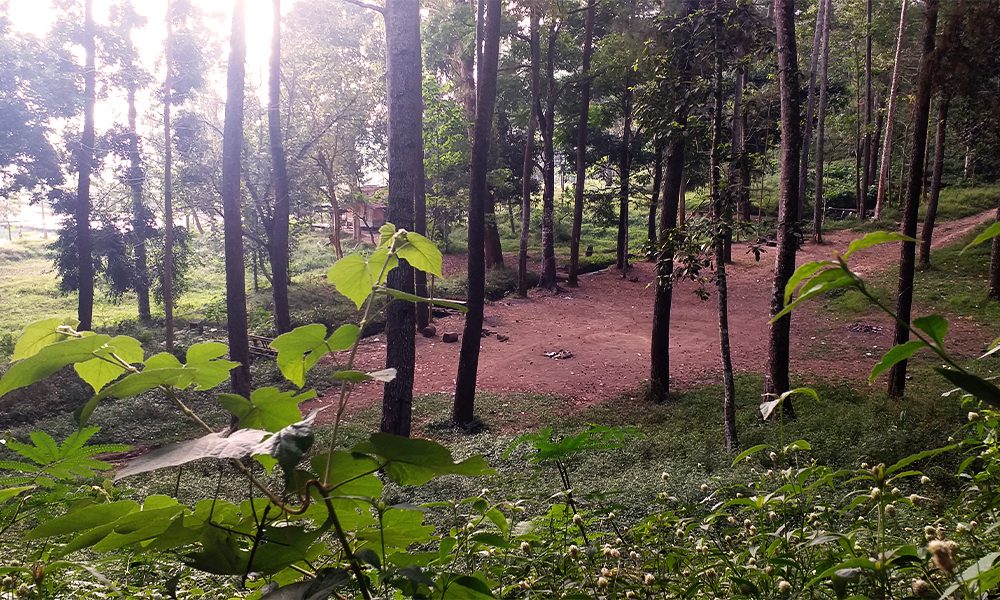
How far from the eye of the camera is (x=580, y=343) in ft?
44.0

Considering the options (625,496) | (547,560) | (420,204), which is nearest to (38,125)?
(420,204)

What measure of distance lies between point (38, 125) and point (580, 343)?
14.8 m

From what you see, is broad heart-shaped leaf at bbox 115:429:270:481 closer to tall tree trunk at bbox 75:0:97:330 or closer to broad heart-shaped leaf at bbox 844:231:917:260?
broad heart-shaped leaf at bbox 844:231:917:260

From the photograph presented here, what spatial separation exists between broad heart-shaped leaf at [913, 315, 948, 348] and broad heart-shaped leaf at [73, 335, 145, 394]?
88 cm

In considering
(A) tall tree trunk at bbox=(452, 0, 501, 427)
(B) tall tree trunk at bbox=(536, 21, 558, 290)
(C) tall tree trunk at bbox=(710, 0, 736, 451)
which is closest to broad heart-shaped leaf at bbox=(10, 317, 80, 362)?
(C) tall tree trunk at bbox=(710, 0, 736, 451)

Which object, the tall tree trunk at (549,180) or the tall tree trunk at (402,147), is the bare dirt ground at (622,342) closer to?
the tall tree trunk at (549,180)

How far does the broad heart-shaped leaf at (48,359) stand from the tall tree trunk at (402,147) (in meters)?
5.63

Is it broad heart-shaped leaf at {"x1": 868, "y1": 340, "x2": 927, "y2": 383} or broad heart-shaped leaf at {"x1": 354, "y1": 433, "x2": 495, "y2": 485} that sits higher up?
broad heart-shaped leaf at {"x1": 868, "y1": 340, "x2": 927, "y2": 383}

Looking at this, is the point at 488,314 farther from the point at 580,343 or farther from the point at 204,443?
the point at 204,443


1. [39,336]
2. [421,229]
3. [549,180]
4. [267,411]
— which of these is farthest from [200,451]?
[549,180]

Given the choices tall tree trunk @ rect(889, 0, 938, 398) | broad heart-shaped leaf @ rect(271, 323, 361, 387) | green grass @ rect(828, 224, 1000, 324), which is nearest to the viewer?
broad heart-shaped leaf @ rect(271, 323, 361, 387)

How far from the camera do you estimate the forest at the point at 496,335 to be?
74cm

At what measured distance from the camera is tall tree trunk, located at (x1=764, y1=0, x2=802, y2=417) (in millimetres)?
6867

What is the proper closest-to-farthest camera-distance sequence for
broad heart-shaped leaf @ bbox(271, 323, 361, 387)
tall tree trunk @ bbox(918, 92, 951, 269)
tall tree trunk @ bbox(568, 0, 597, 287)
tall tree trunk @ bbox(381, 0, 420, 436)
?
1. broad heart-shaped leaf @ bbox(271, 323, 361, 387)
2. tall tree trunk @ bbox(381, 0, 420, 436)
3. tall tree trunk @ bbox(918, 92, 951, 269)
4. tall tree trunk @ bbox(568, 0, 597, 287)
